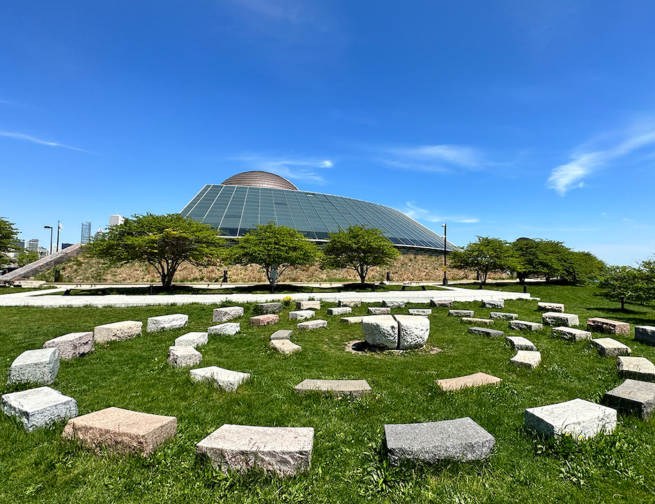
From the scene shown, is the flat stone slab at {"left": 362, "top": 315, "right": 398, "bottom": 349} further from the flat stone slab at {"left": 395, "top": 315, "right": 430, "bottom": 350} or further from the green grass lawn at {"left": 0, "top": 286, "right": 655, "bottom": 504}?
the green grass lawn at {"left": 0, "top": 286, "right": 655, "bottom": 504}

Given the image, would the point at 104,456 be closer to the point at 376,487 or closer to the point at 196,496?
the point at 196,496

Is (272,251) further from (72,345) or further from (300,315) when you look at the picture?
(72,345)

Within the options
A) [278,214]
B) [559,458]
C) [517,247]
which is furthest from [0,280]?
[517,247]

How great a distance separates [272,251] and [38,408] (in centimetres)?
2017

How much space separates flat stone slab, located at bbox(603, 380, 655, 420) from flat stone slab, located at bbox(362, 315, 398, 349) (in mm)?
4404

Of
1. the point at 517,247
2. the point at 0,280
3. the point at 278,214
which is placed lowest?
the point at 0,280

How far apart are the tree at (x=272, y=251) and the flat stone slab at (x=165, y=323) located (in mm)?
12126

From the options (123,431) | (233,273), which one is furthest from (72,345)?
(233,273)

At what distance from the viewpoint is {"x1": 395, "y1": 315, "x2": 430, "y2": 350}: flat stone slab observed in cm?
843

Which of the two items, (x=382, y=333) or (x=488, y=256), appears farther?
(x=488, y=256)

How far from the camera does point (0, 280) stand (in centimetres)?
2591

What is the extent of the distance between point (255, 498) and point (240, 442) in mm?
558

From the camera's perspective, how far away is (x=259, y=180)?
65375 mm

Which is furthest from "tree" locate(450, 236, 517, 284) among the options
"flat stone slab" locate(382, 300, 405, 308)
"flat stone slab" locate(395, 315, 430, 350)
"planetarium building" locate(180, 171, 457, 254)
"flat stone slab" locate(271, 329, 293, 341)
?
"flat stone slab" locate(271, 329, 293, 341)
